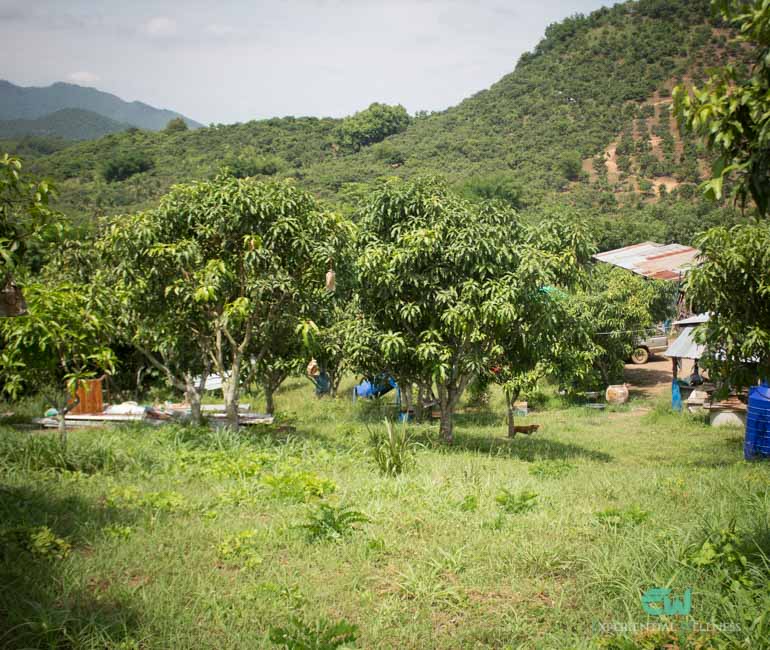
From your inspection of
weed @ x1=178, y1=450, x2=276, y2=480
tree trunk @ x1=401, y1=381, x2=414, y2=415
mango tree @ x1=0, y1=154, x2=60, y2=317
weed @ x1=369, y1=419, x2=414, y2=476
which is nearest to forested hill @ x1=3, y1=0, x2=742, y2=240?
tree trunk @ x1=401, y1=381, x2=414, y2=415

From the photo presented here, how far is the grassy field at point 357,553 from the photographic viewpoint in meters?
3.51

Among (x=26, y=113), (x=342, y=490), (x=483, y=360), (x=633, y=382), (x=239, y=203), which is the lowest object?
(x=633, y=382)

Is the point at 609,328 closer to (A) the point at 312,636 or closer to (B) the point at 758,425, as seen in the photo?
(B) the point at 758,425

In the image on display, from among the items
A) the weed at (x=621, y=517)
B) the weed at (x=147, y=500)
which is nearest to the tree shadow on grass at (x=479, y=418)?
the weed at (x=621, y=517)

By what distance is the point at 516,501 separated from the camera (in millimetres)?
5684

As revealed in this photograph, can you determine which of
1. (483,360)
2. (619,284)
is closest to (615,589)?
(483,360)

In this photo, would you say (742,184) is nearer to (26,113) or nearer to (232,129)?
(232,129)

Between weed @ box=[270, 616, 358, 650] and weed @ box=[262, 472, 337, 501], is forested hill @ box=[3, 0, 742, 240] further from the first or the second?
weed @ box=[270, 616, 358, 650]

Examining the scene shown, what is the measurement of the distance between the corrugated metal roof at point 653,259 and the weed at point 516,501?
870 inches

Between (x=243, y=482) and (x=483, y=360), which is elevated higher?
(x=483, y=360)

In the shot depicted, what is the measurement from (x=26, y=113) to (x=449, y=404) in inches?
5589

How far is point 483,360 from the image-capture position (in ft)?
32.5

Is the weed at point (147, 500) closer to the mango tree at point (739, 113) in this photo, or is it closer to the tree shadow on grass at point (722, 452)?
the mango tree at point (739, 113)

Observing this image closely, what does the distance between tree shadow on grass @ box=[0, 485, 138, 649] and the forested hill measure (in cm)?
4308
